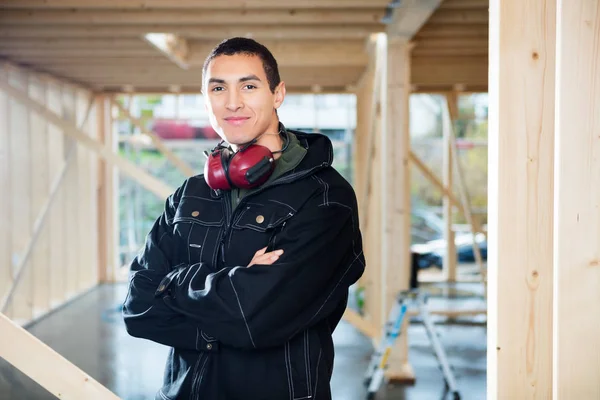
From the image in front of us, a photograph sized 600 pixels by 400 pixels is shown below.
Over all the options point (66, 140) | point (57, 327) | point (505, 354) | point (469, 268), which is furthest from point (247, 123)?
point (469, 268)

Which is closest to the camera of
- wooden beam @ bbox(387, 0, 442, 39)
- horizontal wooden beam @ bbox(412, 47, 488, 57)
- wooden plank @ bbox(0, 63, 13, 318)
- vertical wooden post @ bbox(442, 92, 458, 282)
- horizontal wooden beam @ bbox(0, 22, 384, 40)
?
wooden beam @ bbox(387, 0, 442, 39)

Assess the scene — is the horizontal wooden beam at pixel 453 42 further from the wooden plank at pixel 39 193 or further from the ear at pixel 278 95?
the wooden plank at pixel 39 193

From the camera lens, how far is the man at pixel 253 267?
1.92 meters

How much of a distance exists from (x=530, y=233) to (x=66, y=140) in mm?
7719

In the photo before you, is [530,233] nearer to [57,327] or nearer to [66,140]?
[57,327]

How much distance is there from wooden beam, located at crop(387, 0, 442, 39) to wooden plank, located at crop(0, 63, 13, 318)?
4.08m

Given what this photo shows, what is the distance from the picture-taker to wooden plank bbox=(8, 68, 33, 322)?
7.24 m

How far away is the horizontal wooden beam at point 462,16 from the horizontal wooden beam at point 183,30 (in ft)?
1.46

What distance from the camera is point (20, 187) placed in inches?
290

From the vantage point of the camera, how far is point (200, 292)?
6.40 ft

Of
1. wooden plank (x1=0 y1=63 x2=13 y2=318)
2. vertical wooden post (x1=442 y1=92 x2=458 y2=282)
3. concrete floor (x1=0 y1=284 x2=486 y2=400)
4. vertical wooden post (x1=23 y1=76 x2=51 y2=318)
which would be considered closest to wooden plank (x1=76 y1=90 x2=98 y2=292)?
vertical wooden post (x1=23 y1=76 x2=51 y2=318)

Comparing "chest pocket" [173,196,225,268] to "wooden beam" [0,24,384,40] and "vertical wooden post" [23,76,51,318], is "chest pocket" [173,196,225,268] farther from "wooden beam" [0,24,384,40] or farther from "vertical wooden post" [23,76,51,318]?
"vertical wooden post" [23,76,51,318]

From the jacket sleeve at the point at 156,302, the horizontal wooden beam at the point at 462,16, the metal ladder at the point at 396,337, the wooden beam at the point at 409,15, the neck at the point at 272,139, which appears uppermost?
the horizontal wooden beam at the point at 462,16

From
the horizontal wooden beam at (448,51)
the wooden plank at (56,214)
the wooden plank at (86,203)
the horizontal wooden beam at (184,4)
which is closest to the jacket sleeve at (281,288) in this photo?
the horizontal wooden beam at (184,4)
